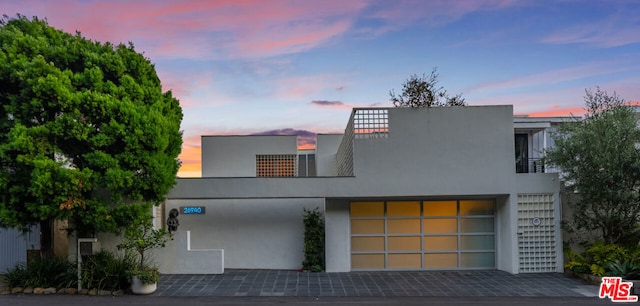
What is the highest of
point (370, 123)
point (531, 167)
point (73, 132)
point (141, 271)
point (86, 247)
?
point (370, 123)

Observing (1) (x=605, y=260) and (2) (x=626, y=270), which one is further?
(1) (x=605, y=260)

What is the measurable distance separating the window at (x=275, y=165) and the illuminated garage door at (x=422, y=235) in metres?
7.44

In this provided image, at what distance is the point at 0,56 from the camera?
11156 millimetres

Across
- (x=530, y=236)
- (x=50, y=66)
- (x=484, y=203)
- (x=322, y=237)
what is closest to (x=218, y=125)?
(x=322, y=237)

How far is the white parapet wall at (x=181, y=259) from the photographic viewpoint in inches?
559

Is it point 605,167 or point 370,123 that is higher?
point 370,123

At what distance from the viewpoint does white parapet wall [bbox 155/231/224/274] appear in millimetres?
14195

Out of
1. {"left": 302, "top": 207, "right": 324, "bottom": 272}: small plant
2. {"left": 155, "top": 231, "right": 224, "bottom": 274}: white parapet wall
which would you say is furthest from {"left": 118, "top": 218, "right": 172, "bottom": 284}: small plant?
{"left": 302, "top": 207, "right": 324, "bottom": 272}: small plant

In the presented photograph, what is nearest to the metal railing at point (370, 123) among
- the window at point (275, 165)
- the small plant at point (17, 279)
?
the window at point (275, 165)

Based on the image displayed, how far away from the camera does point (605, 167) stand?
12.9 m

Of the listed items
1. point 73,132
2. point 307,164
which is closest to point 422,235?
point 307,164

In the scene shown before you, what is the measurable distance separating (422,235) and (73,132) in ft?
33.9

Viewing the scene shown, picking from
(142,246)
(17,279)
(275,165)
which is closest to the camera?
(142,246)

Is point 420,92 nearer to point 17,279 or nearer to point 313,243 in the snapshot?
point 313,243
